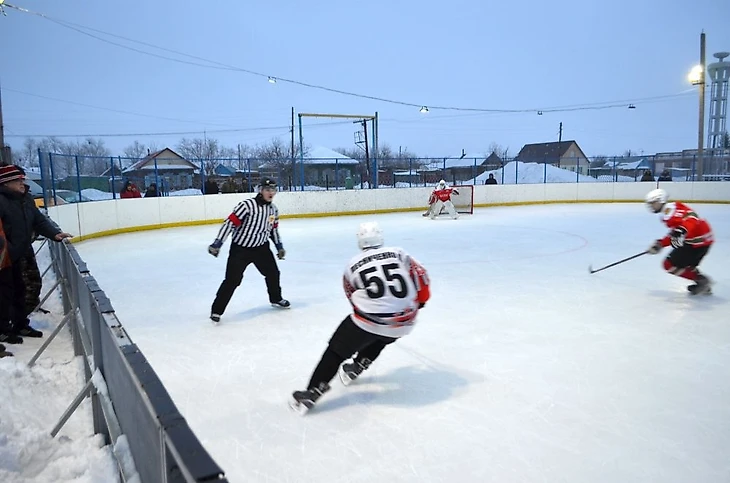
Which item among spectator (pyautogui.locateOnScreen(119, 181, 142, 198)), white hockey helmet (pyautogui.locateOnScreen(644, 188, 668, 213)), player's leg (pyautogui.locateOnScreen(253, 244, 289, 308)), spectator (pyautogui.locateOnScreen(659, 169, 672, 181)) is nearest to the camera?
player's leg (pyautogui.locateOnScreen(253, 244, 289, 308))

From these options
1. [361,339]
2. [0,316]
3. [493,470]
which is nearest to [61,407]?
[0,316]

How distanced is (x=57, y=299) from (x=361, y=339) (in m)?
4.04

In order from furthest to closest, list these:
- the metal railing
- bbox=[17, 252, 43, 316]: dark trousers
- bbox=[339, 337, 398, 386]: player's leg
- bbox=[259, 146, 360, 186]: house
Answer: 1. bbox=[259, 146, 360, 186]: house
2. bbox=[17, 252, 43, 316]: dark trousers
3. bbox=[339, 337, 398, 386]: player's leg
4. the metal railing

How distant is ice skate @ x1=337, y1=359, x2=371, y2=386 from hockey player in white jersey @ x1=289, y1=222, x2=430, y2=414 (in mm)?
273

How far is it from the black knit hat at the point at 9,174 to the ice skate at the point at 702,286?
19.3 feet

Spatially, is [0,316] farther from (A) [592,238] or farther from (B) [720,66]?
(B) [720,66]

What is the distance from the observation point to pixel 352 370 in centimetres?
313

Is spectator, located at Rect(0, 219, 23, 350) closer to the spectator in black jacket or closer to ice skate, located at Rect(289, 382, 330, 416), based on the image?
the spectator in black jacket

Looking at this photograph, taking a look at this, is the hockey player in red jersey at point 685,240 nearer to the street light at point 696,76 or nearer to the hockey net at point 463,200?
the hockey net at point 463,200

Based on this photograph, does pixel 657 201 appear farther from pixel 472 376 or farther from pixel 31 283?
pixel 31 283

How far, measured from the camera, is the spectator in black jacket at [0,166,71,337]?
154 inches

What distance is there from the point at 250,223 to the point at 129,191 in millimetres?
8455

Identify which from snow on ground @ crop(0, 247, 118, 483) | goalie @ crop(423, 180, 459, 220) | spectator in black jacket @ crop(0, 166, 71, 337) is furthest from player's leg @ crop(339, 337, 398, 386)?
goalie @ crop(423, 180, 459, 220)

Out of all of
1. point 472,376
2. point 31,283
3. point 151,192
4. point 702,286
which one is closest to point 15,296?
point 31,283
